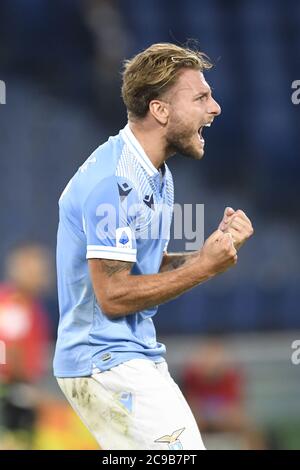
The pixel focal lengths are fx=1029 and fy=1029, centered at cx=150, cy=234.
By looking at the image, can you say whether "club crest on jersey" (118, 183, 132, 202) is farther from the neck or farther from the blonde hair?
the blonde hair

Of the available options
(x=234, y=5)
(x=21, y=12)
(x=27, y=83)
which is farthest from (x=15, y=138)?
(x=234, y=5)

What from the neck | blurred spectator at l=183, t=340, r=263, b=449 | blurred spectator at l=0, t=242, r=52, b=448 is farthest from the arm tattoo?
blurred spectator at l=183, t=340, r=263, b=449

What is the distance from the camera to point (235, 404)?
6.72m

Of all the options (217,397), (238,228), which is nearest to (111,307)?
(238,228)

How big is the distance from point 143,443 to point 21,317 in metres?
3.48

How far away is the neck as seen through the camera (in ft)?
11.0

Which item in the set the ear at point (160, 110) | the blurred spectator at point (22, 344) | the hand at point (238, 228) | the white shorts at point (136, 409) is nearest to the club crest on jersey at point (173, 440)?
the white shorts at point (136, 409)

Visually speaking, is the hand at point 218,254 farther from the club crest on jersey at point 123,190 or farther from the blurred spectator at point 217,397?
the blurred spectator at point 217,397

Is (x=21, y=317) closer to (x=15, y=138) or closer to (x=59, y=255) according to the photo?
(x=15, y=138)

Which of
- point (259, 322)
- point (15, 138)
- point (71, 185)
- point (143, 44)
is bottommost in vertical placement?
point (259, 322)

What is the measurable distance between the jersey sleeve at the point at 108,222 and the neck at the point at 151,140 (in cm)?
25

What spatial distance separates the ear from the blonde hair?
0.7 inches
